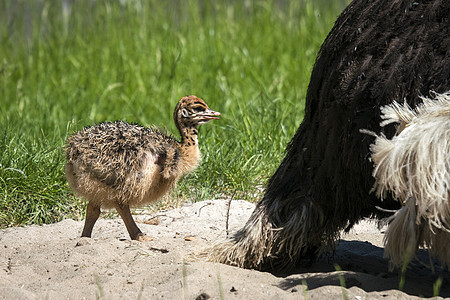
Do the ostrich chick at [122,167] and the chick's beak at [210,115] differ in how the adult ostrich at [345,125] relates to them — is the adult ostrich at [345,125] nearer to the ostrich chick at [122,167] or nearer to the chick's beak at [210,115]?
the ostrich chick at [122,167]

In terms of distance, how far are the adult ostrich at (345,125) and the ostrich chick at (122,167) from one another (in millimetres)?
916

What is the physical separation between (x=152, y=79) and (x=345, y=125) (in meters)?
5.25

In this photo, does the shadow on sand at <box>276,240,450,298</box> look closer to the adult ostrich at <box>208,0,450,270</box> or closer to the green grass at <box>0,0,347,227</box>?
the adult ostrich at <box>208,0,450,270</box>

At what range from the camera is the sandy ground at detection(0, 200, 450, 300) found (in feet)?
11.6

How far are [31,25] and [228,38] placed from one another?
299 cm

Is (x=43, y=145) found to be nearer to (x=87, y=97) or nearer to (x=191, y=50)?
(x=87, y=97)

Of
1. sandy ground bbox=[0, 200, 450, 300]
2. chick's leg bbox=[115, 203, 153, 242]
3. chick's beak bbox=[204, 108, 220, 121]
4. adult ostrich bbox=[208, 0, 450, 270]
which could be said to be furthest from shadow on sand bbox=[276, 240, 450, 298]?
chick's beak bbox=[204, 108, 220, 121]

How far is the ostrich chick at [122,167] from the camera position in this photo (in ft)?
15.3

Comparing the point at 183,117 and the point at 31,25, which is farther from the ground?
the point at 31,25

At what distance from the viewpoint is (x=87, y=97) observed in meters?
8.13

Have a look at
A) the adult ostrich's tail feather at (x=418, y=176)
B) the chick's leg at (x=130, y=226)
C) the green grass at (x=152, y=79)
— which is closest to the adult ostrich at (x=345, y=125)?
the adult ostrich's tail feather at (x=418, y=176)

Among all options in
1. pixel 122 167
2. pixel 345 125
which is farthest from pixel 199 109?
pixel 345 125

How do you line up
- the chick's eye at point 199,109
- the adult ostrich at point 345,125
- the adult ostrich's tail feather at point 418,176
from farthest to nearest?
1. the chick's eye at point 199,109
2. the adult ostrich at point 345,125
3. the adult ostrich's tail feather at point 418,176

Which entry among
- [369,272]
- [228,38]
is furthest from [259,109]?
[369,272]
